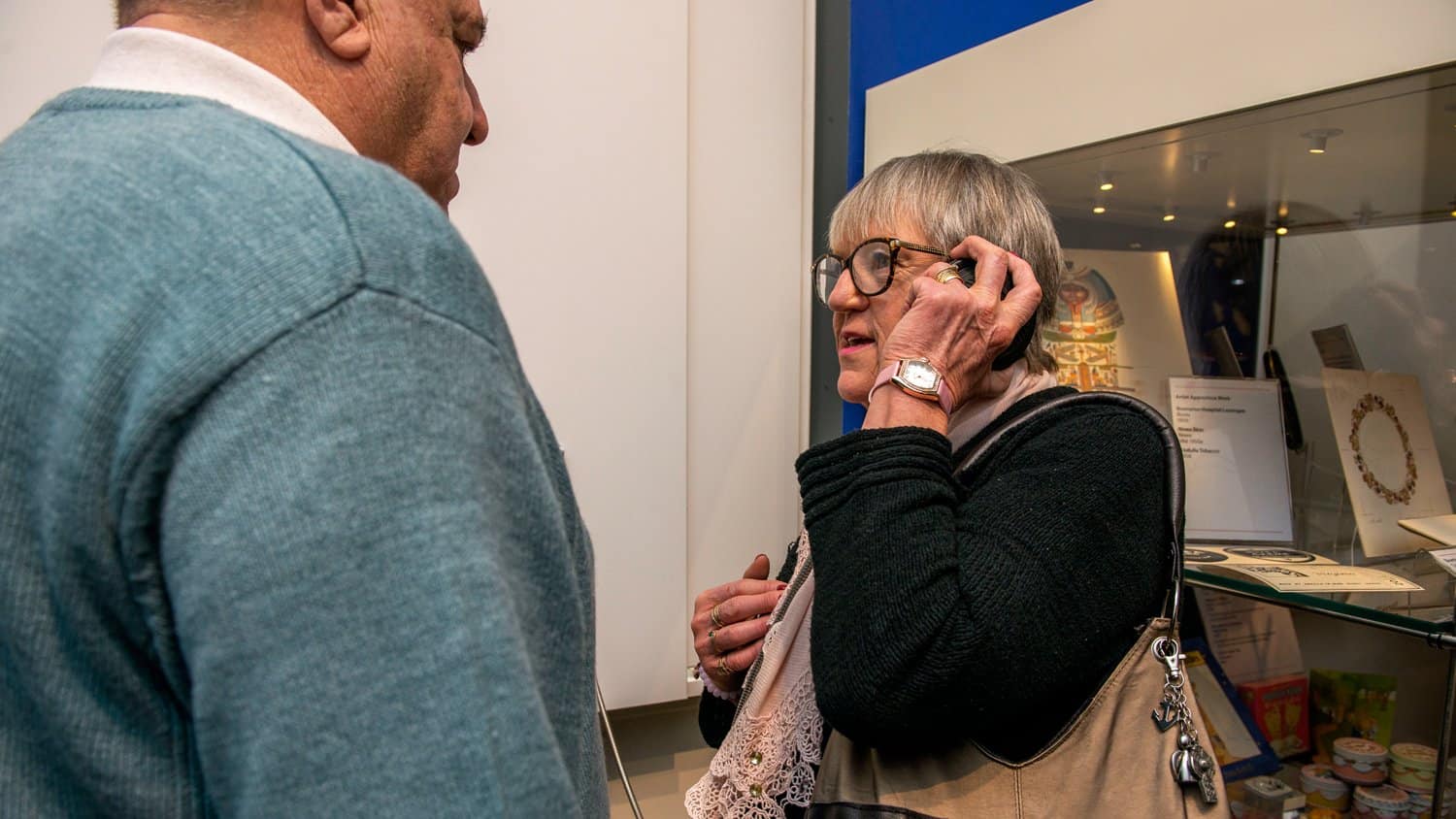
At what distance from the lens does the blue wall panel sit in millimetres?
1745

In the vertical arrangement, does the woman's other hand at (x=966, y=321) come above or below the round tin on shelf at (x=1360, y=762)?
above

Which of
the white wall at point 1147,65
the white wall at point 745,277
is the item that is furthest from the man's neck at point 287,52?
the white wall at point 745,277

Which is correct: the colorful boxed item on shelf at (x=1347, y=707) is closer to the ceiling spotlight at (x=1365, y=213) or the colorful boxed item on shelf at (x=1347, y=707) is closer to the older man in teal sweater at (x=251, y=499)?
the ceiling spotlight at (x=1365, y=213)

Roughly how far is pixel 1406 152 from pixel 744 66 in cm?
147

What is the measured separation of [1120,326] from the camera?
1639 mm

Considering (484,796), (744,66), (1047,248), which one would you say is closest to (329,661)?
(484,796)

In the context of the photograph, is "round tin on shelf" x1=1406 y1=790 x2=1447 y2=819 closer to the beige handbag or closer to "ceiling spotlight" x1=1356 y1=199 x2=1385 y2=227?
the beige handbag

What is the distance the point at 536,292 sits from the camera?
2027mm

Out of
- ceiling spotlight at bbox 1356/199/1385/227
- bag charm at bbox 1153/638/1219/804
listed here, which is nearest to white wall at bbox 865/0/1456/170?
ceiling spotlight at bbox 1356/199/1385/227

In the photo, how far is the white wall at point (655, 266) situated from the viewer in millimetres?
2012

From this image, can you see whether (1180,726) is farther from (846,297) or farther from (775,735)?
(846,297)

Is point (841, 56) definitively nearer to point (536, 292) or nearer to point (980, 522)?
point (536, 292)

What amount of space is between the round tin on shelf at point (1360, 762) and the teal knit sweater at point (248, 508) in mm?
1336

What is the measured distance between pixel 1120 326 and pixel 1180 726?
2.96 ft
